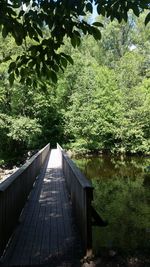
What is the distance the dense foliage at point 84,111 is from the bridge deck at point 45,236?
1789 centimetres

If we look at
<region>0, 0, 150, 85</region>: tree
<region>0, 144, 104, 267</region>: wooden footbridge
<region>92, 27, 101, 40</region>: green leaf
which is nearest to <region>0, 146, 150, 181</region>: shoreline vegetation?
<region>0, 144, 104, 267</region>: wooden footbridge

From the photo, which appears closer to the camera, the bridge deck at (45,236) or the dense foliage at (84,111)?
the bridge deck at (45,236)

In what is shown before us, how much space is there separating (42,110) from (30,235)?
82.8 feet

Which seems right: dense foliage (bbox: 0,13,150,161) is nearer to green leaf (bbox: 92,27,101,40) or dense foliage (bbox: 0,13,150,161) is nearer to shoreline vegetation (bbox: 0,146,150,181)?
shoreline vegetation (bbox: 0,146,150,181)

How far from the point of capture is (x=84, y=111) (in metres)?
30.7

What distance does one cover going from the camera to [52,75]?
3033 millimetres

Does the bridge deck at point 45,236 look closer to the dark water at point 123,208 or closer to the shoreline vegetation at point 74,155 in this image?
the dark water at point 123,208

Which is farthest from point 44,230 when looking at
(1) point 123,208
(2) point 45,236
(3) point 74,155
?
(3) point 74,155

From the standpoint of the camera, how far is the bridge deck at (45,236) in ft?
14.2

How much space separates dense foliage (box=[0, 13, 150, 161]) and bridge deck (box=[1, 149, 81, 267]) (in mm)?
17895

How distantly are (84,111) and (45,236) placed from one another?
25.7 m

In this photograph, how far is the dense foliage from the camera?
2667 centimetres

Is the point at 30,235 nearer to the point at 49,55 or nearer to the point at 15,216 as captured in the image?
the point at 15,216

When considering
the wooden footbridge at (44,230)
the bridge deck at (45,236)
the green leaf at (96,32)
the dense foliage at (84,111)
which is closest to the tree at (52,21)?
the green leaf at (96,32)
